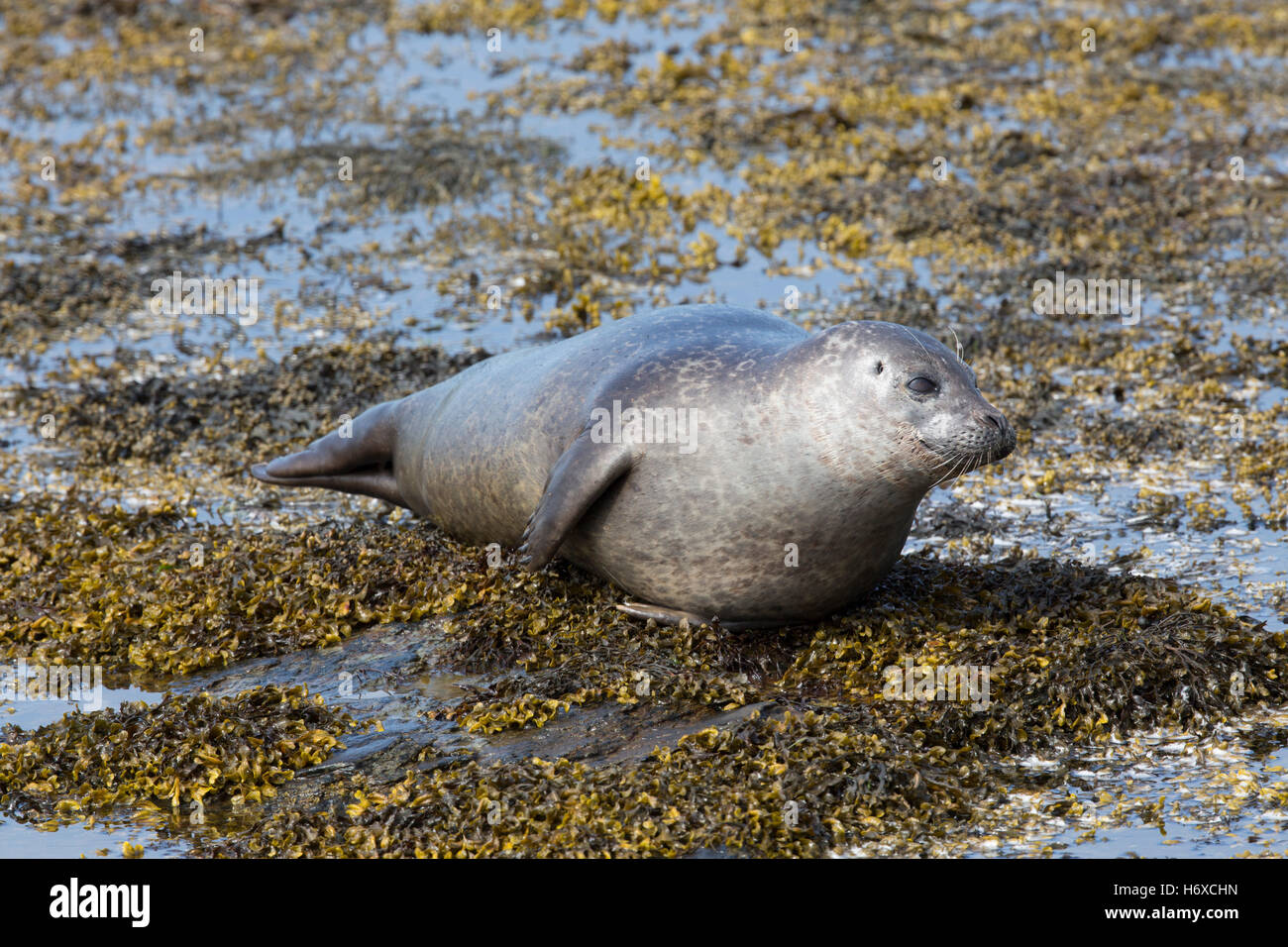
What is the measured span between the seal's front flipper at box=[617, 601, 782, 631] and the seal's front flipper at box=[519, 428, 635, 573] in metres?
0.43

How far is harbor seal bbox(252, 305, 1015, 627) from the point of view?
521cm

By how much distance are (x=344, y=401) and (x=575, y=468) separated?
3.42 metres

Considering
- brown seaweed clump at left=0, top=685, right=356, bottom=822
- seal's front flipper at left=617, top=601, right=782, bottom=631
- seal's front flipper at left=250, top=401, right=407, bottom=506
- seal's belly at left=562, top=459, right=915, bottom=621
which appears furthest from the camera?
seal's front flipper at left=250, top=401, right=407, bottom=506

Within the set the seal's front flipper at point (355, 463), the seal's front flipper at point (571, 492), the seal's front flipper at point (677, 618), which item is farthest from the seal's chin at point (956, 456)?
the seal's front flipper at point (355, 463)

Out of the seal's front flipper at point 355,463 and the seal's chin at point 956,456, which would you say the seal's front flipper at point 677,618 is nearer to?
the seal's chin at point 956,456

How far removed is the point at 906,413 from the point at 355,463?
10.2 ft

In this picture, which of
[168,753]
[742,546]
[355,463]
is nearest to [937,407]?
[742,546]

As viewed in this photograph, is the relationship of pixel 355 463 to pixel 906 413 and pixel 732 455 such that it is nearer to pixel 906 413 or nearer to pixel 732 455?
pixel 732 455

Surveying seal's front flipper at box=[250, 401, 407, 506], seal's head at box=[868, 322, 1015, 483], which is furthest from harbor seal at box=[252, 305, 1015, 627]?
seal's front flipper at box=[250, 401, 407, 506]

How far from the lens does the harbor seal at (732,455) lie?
5.21 metres

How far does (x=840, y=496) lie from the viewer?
5309 mm

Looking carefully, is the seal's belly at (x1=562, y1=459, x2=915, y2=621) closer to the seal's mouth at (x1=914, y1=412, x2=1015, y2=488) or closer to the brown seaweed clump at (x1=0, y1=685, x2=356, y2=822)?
the seal's mouth at (x1=914, y1=412, x2=1015, y2=488)

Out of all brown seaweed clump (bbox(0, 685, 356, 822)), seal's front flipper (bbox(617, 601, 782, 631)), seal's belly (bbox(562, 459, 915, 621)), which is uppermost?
seal's belly (bbox(562, 459, 915, 621))
